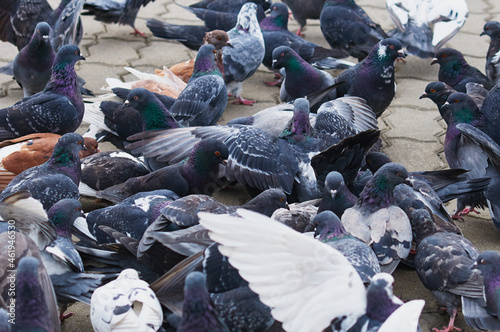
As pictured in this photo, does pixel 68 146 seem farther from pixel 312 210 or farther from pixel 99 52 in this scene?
pixel 99 52

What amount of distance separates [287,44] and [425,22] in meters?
1.21

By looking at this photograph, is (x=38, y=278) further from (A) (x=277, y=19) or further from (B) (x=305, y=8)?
(B) (x=305, y=8)

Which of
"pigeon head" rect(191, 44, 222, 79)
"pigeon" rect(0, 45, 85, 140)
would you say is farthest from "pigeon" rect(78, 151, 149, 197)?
"pigeon head" rect(191, 44, 222, 79)

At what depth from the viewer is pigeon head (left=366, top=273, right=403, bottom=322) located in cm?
234

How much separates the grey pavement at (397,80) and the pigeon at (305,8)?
247 millimetres

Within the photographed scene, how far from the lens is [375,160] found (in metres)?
3.91

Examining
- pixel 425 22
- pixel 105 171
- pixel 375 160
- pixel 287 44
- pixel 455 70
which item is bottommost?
pixel 105 171

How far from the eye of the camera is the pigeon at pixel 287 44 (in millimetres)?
5445

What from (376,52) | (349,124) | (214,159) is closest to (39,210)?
(214,159)

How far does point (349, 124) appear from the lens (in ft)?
13.6

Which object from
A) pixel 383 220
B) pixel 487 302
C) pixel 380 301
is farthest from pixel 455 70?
pixel 380 301

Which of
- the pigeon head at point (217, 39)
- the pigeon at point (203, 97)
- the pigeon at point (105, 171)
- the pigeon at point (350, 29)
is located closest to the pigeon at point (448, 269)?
the pigeon at point (105, 171)

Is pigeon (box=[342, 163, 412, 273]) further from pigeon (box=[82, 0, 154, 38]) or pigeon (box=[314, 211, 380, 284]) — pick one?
pigeon (box=[82, 0, 154, 38])

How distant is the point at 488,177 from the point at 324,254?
1739 millimetres
